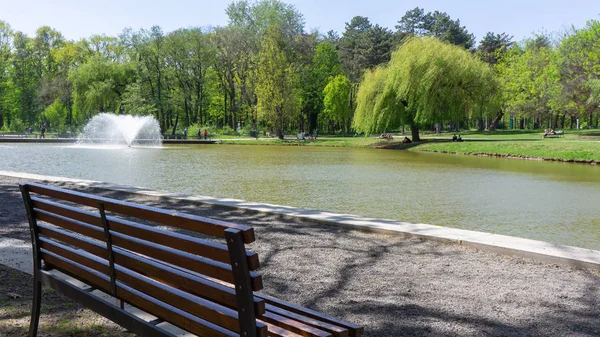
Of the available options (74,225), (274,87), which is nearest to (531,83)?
(274,87)

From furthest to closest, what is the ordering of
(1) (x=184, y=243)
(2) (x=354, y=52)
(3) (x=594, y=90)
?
(2) (x=354, y=52) → (3) (x=594, y=90) → (1) (x=184, y=243)

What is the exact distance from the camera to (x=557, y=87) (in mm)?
48281

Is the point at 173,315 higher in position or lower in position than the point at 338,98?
lower

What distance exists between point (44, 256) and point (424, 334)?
2.67 m

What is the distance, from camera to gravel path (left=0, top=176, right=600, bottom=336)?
3.84 metres

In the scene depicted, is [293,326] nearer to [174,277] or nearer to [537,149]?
[174,277]

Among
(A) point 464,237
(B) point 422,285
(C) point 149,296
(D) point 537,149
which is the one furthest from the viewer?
(D) point 537,149

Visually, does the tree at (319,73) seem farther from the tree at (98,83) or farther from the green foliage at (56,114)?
the green foliage at (56,114)

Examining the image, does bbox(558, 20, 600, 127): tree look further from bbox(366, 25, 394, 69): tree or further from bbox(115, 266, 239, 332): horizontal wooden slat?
bbox(115, 266, 239, 332): horizontal wooden slat

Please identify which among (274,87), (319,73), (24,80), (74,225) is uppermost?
(24,80)

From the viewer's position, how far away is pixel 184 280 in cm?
248

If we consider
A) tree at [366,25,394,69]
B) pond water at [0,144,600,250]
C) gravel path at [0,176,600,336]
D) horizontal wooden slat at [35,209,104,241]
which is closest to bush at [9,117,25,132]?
tree at [366,25,394,69]

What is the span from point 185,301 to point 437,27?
79.5 m

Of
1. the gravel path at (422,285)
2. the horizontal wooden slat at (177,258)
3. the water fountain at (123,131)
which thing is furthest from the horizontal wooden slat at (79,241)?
the water fountain at (123,131)
